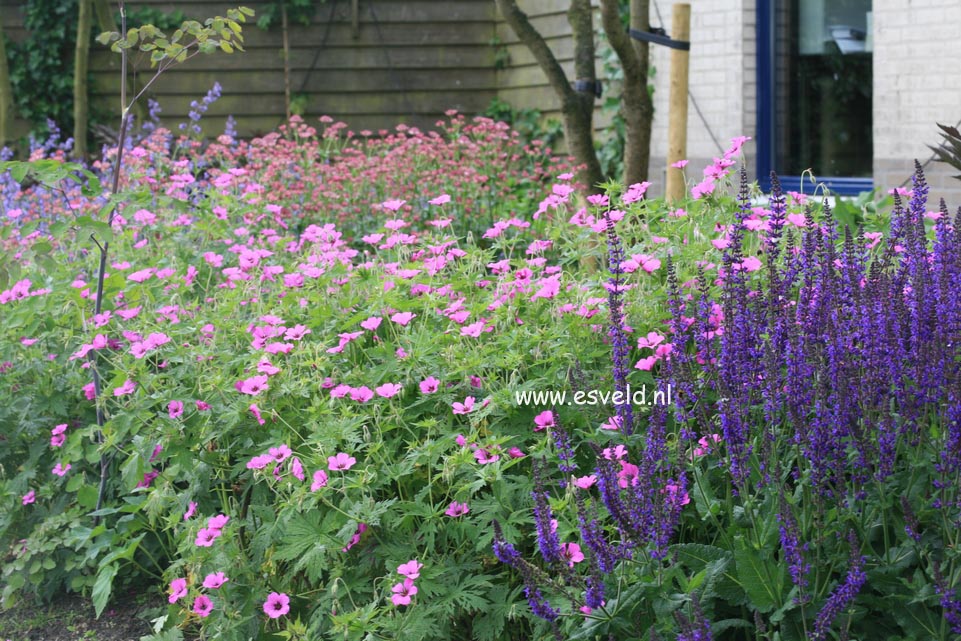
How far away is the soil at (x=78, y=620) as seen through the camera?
304 cm

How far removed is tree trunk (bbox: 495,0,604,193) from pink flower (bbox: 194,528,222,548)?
→ 118 inches

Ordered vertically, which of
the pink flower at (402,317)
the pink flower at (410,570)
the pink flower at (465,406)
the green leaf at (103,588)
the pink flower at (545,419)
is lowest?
the green leaf at (103,588)

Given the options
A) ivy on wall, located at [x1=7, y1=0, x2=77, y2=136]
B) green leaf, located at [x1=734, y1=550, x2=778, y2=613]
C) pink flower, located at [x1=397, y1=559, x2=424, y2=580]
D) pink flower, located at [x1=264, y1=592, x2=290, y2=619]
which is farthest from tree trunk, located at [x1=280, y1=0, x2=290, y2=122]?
green leaf, located at [x1=734, y1=550, x2=778, y2=613]

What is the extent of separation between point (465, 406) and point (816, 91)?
5.70m

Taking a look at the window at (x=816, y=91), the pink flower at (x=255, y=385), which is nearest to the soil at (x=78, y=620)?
the pink flower at (x=255, y=385)

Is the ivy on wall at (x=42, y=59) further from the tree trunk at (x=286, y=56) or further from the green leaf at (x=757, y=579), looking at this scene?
the green leaf at (x=757, y=579)

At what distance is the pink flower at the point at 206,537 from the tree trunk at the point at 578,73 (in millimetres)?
2993

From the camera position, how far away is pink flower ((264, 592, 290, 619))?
2473mm

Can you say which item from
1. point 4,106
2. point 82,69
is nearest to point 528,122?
point 82,69

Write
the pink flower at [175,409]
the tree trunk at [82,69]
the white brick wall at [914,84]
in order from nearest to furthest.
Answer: the pink flower at [175,409], the white brick wall at [914,84], the tree trunk at [82,69]

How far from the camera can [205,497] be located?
2986 millimetres

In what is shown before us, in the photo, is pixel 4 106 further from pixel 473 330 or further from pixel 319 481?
pixel 319 481

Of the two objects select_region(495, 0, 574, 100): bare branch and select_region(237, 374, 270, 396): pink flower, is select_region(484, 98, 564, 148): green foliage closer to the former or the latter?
select_region(495, 0, 574, 100): bare branch

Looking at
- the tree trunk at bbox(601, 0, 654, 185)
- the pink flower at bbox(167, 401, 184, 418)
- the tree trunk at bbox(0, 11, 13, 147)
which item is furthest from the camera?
the tree trunk at bbox(0, 11, 13, 147)
